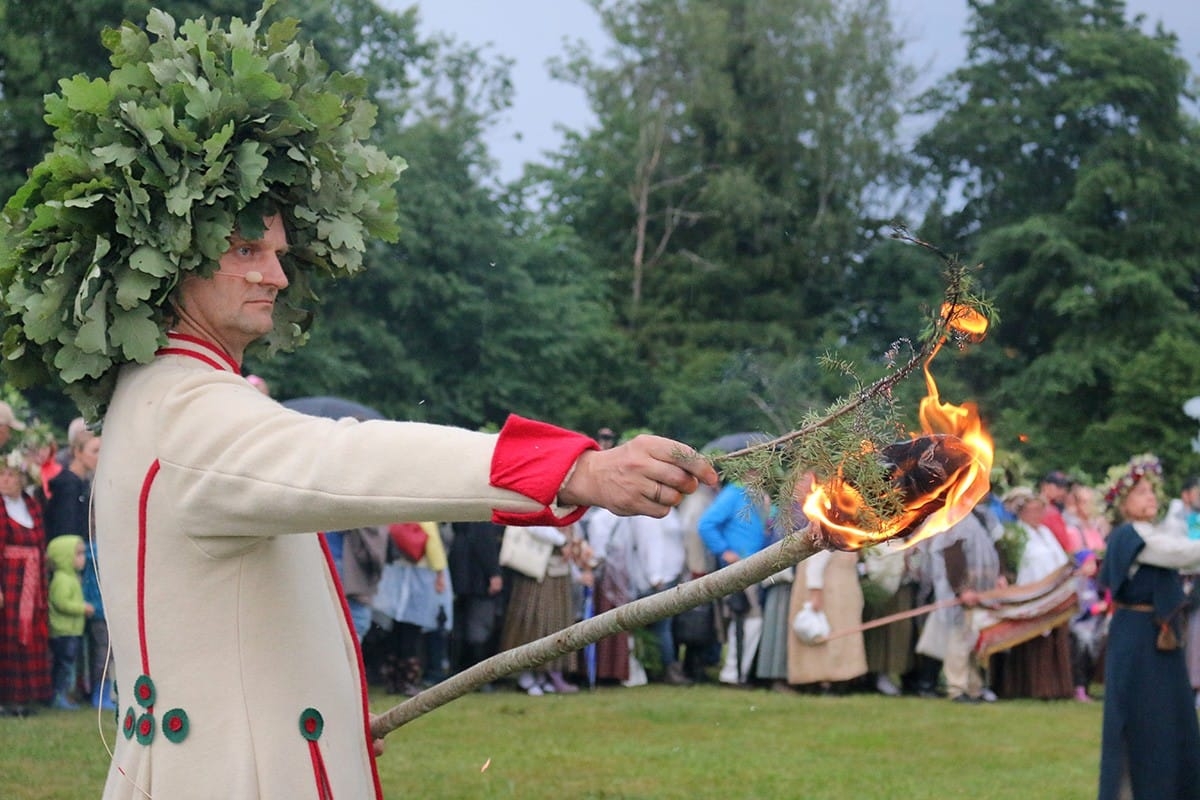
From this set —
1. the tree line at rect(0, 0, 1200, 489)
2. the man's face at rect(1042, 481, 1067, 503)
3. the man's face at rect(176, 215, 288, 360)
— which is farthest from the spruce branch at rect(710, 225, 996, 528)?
the tree line at rect(0, 0, 1200, 489)

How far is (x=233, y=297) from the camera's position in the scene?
11.5ft

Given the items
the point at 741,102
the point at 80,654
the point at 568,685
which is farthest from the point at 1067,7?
the point at 80,654

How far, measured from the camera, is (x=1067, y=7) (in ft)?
144

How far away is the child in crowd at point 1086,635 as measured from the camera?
1586 cm

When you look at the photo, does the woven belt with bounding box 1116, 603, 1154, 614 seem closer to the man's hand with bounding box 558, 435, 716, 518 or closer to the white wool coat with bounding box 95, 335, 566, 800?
the white wool coat with bounding box 95, 335, 566, 800

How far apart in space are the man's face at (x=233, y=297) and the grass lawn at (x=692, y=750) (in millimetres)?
5653

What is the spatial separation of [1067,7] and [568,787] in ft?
127

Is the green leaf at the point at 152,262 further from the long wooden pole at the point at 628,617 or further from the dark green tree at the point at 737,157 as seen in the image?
the dark green tree at the point at 737,157

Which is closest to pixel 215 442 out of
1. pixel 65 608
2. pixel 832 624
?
pixel 65 608

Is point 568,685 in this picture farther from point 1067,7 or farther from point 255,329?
point 1067,7

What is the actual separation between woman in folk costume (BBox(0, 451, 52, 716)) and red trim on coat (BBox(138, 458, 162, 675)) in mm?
8077

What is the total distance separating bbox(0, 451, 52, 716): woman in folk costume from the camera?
10.9 m

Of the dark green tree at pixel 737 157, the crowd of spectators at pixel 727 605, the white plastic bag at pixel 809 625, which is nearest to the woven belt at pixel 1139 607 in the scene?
the crowd of spectators at pixel 727 605

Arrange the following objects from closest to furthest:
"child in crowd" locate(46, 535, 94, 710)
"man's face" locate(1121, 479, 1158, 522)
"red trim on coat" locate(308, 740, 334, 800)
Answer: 1. "red trim on coat" locate(308, 740, 334, 800)
2. "man's face" locate(1121, 479, 1158, 522)
3. "child in crowd" locate(46, 535, 94, 710)
